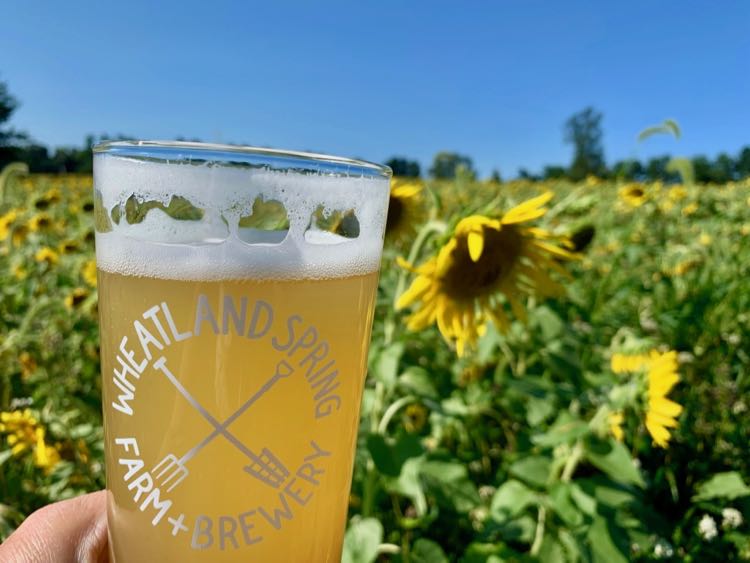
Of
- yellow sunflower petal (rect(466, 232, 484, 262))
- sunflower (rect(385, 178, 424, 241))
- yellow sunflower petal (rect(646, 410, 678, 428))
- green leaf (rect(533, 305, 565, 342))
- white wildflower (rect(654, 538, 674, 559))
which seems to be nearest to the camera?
yellow sunflower petal (rect(466, 232, 484, 262))

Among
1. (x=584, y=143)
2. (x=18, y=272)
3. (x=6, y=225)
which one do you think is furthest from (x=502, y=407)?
(x=584, y=143)

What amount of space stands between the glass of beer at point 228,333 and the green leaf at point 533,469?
1.01 m

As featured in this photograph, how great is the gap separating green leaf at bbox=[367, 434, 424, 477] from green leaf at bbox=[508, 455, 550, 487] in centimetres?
26

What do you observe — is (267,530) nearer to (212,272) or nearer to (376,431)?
(212,272)

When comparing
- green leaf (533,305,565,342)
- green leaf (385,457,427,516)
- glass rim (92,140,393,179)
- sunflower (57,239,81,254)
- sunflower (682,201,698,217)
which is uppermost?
glass rim (92,140,393,179)

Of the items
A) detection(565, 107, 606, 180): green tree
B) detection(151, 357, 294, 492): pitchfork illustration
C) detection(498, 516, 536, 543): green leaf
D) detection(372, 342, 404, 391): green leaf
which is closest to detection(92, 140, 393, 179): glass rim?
detection(151, 357, 294, 492): pitchfork illustration

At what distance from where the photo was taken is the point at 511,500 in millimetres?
1691

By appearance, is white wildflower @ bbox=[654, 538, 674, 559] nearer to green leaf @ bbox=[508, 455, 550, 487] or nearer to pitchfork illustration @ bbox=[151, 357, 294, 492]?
green leaf @ bbox=[508, 455, 550, 487]

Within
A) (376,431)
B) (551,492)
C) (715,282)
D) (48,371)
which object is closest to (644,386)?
(551,492)

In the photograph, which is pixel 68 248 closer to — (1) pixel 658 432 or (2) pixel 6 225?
(2) pixel 6 225

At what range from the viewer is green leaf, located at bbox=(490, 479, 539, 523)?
167cm

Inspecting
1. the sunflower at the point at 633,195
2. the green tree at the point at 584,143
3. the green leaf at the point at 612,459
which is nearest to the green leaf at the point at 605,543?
the green leaf at the point at 612,459

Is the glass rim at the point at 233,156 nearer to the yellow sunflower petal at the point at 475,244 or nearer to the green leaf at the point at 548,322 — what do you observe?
the yellow sunflower petal at the point at 475,244

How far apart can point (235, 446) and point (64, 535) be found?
469 millimetres
